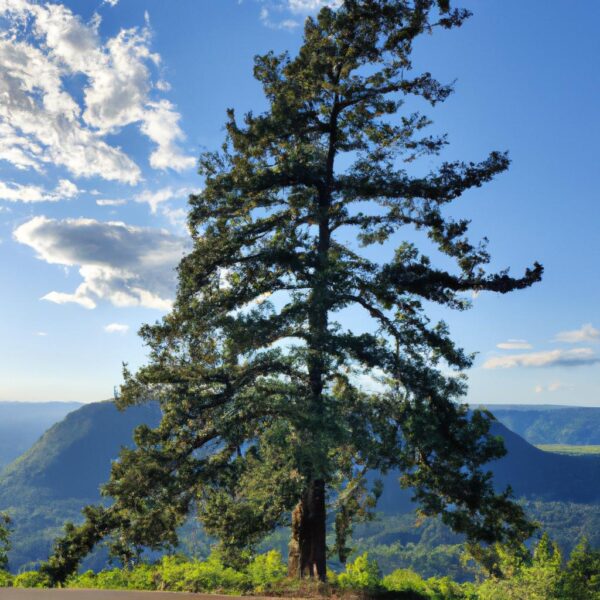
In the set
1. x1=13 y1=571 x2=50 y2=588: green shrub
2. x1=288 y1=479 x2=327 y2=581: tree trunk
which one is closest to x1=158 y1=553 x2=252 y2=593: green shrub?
x1=288 y1=479 x2=327 y2=581: tree trunk

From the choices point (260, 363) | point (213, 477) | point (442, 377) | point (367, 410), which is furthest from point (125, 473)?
point (442, 377)

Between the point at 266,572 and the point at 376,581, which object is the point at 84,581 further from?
the point at 376,581

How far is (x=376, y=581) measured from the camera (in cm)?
1319

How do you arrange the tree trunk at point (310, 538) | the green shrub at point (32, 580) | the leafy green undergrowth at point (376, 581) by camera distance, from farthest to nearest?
the tree trunk at point (310, 538) → the green shrub at point (32, 580) → the leafy green undergrowth at point (376, 581)

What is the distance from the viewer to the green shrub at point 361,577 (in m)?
12.1

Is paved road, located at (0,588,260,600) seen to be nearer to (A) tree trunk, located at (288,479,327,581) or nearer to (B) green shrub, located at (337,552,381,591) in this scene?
(B) green shrub, located at (337,552,381,591)

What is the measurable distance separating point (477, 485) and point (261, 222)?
846 centimetres

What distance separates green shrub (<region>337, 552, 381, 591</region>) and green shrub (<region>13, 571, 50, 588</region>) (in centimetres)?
665

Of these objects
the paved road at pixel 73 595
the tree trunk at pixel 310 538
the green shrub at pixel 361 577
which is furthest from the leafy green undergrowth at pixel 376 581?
the paved road at pixel 73 595

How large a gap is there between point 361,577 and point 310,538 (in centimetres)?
155

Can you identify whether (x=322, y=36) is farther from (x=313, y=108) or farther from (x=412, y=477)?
(x=412, y=477)

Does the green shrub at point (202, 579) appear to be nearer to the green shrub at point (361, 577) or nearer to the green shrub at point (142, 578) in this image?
the green shrub at point (142, 578)

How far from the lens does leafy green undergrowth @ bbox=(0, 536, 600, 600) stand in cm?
1068

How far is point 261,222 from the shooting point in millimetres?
14750
